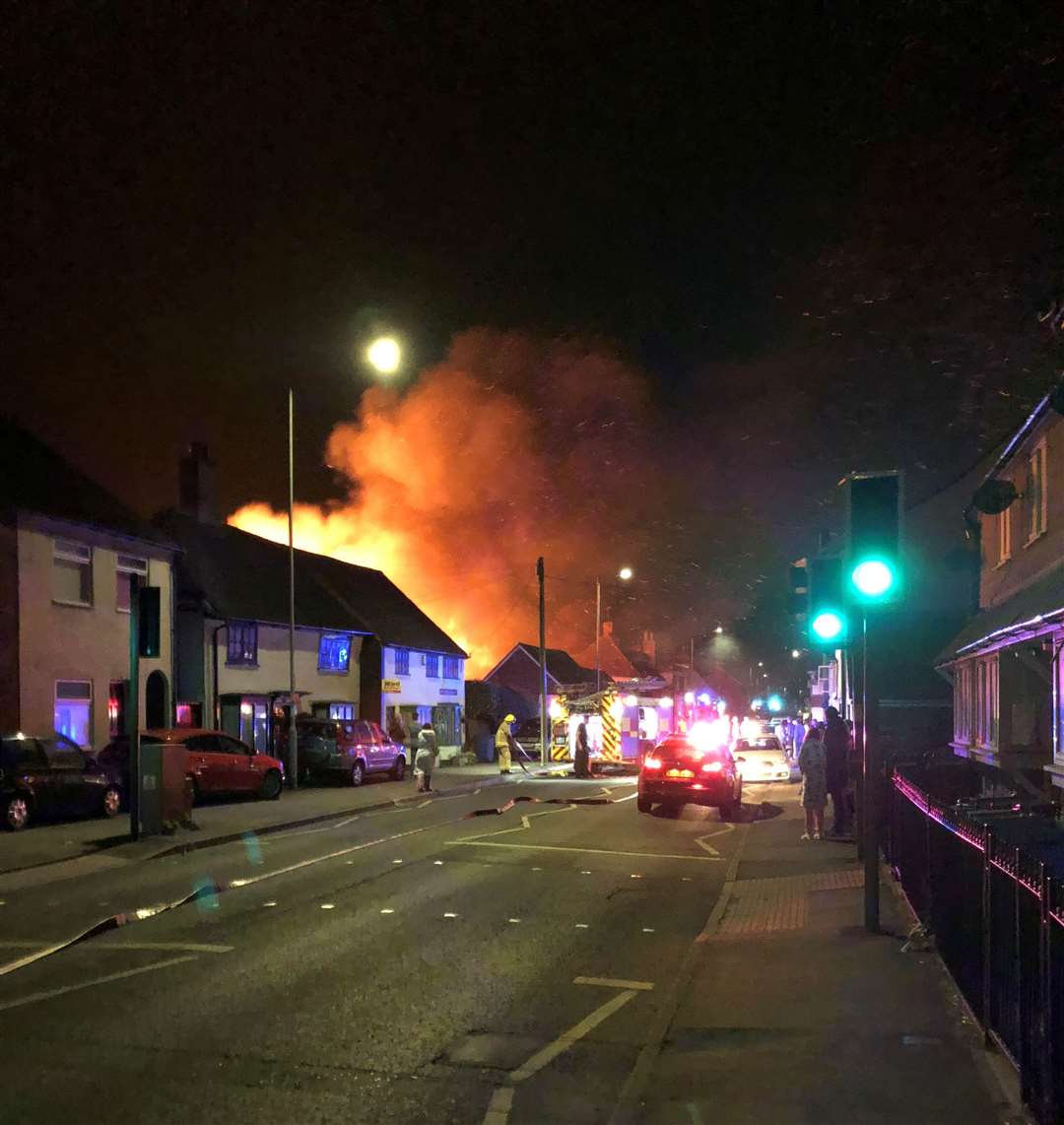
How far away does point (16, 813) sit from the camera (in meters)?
16.1

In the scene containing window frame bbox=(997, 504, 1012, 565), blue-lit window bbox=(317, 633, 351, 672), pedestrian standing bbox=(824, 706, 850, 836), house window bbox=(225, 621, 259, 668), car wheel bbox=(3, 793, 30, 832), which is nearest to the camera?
pedestrian standing bbox=(824, 706, 850, 836)

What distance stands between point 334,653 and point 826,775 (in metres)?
22.3

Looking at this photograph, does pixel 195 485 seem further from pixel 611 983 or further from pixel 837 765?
pixel 611 983

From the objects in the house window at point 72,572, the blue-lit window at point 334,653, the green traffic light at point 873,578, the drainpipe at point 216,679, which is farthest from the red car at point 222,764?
the green traffic light at point 873,578

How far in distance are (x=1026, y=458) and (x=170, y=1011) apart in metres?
13.4

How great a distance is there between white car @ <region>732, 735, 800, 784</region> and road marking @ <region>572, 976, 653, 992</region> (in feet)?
69.7

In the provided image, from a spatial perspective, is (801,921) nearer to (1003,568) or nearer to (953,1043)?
(953,1043)

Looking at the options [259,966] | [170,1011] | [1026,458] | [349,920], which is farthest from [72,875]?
[1026,458]

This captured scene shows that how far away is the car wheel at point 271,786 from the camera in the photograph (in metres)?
21.8

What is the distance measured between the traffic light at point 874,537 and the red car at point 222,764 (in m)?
14.6

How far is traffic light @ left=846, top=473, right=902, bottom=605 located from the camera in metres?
8.41

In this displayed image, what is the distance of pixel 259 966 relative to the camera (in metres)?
7.86

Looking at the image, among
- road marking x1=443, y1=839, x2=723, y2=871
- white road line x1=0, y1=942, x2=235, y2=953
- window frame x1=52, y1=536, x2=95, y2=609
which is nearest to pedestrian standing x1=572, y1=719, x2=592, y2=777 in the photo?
window frame x1=52, y1=536, x2=95, y2=609

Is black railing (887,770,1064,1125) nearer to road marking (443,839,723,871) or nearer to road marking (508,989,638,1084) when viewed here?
road marking (508,989,638,1084)
